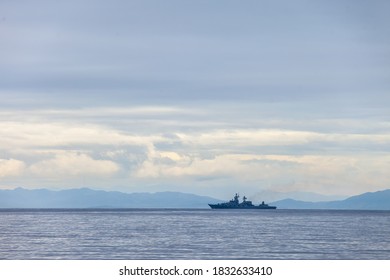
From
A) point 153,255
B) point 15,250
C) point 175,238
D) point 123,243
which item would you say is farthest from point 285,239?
point 15,250

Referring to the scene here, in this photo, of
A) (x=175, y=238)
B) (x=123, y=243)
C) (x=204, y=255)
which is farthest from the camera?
(x=175, y=238)

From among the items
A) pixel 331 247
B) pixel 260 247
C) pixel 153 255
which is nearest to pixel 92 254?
pixel 153 255

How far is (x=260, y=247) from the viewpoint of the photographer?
10512 centimetres

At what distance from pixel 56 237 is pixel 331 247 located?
41.7 m

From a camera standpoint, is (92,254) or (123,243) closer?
(92,254)

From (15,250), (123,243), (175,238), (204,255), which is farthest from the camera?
(175,238)

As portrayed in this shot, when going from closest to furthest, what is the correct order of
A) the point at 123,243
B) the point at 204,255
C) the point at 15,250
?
the point at 204,255 < the point at 15,250 < the point at 123,243

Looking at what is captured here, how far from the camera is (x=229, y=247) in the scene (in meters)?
103

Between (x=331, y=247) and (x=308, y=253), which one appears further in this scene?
(x=331, y=247)
